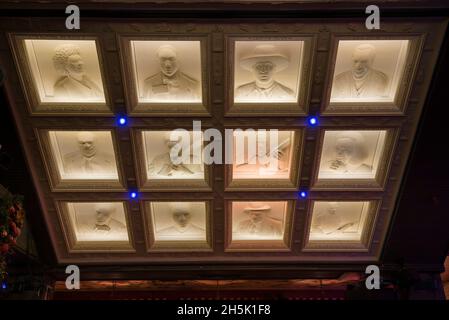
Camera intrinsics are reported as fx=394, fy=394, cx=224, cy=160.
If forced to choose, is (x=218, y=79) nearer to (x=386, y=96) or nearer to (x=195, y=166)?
(x=195, y=166)

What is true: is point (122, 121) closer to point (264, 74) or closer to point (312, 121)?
point (264, 74)

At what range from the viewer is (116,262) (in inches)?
224

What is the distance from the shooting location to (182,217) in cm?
552

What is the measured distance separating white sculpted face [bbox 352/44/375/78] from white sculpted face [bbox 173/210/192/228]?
113 inches

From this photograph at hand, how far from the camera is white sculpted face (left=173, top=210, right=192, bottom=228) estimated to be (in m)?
5.52

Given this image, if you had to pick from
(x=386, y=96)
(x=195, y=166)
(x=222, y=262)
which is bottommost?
(x=222, y=262)

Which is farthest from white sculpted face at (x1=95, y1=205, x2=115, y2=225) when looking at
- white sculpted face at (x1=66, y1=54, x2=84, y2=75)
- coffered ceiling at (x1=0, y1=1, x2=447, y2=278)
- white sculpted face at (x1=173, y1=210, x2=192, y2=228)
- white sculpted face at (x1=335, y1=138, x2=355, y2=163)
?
white sculpted face at (x1=335, y1=138, x2=355, y2=163)

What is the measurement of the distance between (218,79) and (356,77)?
157 centimetres

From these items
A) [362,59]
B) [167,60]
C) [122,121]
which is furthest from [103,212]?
[362,59]

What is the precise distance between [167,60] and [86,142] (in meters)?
1.51

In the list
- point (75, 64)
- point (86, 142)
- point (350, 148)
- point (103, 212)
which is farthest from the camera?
point (103, 212)

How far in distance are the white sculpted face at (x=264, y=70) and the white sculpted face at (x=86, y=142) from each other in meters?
2.17

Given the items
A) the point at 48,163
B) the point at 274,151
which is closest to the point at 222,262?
the point at 274,151

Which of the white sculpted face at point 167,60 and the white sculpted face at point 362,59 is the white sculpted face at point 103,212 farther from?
the white sculpted face at point 362,59
